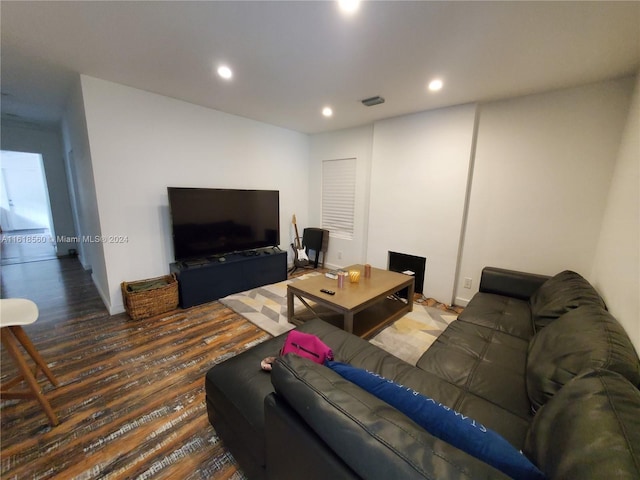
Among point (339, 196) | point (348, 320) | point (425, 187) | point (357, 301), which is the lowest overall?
point (348, 320)

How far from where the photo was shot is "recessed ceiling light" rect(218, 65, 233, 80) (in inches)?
88.7

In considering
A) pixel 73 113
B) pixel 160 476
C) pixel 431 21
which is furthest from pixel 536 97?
pixel 73 113

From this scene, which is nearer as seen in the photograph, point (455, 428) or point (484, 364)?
point (455, 428)

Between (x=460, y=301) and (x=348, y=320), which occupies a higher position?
(x=348, y=320)

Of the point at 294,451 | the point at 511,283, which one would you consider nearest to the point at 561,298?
the point at 511,283

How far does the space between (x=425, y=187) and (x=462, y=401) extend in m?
2.75

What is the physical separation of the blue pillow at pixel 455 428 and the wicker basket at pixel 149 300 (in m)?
2.74

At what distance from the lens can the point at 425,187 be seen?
3.38 m

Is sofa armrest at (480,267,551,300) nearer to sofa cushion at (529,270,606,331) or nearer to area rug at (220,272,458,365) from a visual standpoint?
sofa cushion at (529,270,606,331)

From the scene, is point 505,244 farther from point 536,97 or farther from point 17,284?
point 17,284

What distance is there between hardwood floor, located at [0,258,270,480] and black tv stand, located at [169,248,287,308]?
0.21 m

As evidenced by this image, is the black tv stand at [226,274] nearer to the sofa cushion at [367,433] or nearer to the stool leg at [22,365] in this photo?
the stool leg at [22,365]

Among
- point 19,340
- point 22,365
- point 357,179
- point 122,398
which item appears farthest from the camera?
point 357,179

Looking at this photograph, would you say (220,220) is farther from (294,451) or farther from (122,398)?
(294,451)
